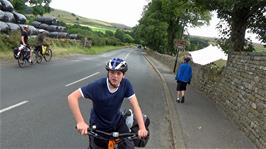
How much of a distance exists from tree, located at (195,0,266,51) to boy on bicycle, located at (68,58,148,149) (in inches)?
494

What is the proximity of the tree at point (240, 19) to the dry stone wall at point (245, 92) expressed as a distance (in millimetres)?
1810

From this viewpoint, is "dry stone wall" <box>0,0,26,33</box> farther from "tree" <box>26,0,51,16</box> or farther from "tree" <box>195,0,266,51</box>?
"tree" <box>26,0,51,16</box>

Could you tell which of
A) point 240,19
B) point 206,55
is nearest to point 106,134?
point 240,19

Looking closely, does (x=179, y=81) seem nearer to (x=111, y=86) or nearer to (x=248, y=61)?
(x=248, y=61)

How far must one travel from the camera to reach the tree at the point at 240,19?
1716cm

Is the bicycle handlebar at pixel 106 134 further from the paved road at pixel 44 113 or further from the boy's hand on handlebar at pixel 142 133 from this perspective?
the paved road at pixel 44 113

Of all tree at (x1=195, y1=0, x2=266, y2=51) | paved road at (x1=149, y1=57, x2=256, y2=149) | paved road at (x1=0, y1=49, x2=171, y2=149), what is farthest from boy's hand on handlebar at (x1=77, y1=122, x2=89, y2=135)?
tree at (x1=195, y1=0, x2=266, y2=51)

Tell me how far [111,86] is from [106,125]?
45 centimetres

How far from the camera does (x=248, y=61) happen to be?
1241cm

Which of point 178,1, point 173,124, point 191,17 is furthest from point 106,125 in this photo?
point 191,17

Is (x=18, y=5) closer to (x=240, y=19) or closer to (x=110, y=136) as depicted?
(x=240, y=19)

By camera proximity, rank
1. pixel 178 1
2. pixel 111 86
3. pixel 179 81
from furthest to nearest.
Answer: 1. pixel 178 1
2. pixel 179 81
3. pixel 111 86

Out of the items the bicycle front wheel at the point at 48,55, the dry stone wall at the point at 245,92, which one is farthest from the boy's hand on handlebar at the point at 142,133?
the bicycle front wheel at the point at 48,55

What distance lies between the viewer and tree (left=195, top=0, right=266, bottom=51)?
675 inches
